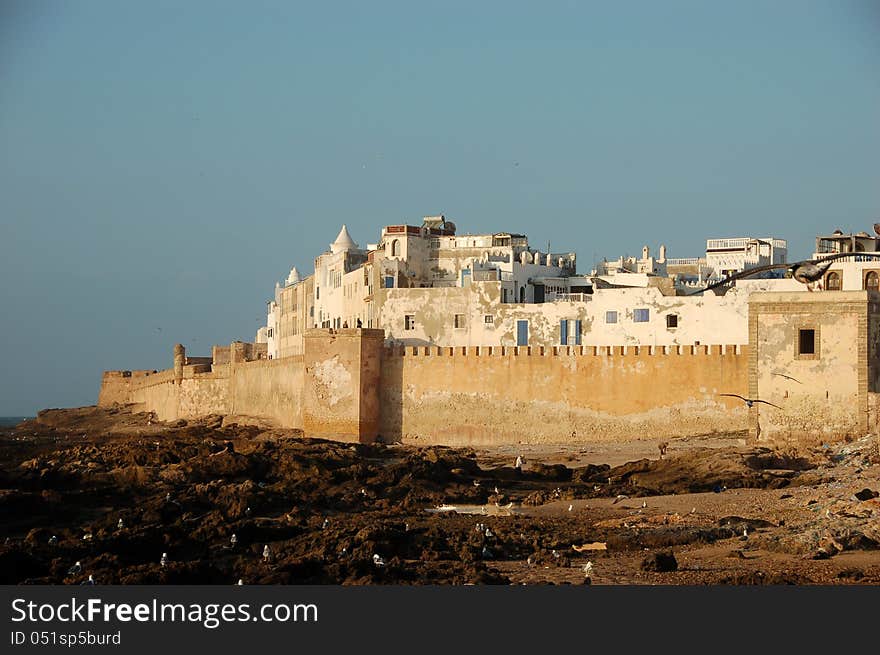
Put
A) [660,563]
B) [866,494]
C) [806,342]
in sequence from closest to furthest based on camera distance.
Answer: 1. [660,563]
2. [866,494]
3. [806,342]

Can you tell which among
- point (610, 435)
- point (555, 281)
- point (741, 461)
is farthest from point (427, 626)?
point (555, 281)

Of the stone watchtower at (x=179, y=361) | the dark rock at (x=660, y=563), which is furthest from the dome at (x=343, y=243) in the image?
the dark rock at (x=660, y=563)

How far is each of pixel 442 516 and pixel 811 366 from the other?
10651 millimetres

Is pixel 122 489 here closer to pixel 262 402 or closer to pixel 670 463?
pixel 670 463

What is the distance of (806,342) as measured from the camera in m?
27.5

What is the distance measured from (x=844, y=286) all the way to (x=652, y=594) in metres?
28.5

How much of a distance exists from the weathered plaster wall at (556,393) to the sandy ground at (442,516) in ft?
3.96

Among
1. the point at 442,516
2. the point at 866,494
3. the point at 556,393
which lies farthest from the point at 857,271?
the point at 442,516

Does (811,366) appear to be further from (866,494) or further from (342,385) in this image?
(342,385)

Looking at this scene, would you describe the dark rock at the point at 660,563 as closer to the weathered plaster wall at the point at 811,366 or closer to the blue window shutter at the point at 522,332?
the weathered plaster wall at the point at 811,366

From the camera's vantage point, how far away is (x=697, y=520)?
58.0 ft

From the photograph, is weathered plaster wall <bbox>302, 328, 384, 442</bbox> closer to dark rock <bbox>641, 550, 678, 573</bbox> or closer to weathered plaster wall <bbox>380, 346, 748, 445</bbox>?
weathered plaster wall <bbox>380, 346, 748, 445</bbox>

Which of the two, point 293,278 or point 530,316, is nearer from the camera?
point 530,316

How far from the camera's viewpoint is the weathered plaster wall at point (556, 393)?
99.0 feet
